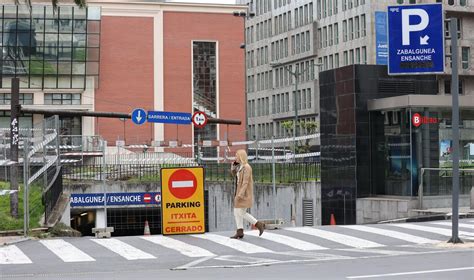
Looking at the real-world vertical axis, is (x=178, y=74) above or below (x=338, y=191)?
above

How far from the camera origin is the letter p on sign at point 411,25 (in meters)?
26.3

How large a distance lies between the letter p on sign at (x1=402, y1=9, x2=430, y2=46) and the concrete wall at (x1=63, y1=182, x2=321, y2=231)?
19.2 ft

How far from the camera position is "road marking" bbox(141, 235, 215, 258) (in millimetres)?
14398

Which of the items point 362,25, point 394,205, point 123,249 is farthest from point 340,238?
point 362,25

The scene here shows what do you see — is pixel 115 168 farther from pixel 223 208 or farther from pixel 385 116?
pixel 385 116

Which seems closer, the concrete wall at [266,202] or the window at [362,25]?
the concrete wall at [266,202]

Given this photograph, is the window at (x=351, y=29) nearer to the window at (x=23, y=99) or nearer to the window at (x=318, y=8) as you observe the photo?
the window at (x=318, y=8)

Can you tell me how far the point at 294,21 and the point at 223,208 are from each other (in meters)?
70.3

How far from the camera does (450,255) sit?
545 inches

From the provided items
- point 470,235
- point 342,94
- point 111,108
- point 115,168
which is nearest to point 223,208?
point 115,168

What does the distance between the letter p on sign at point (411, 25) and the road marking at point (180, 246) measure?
41.5 feet

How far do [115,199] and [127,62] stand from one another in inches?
1762

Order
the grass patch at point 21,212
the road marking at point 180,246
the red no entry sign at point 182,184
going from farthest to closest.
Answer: the grass patch at point 21,212
the red no entry sign at point 182,184
the road marking at point 180,246

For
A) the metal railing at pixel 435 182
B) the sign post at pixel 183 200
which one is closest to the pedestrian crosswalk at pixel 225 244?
the sign post at pixel 183 200
